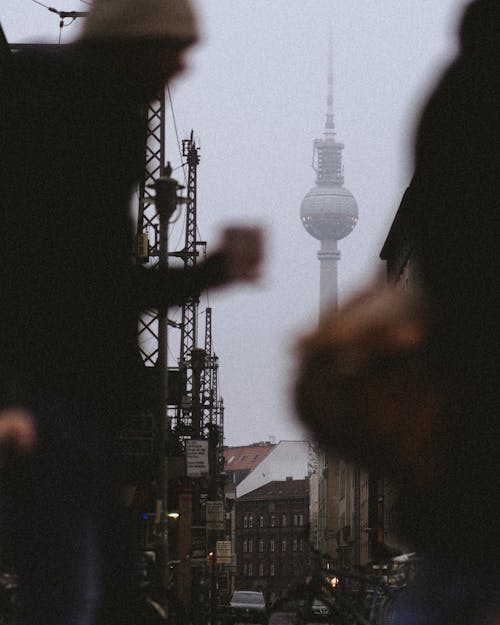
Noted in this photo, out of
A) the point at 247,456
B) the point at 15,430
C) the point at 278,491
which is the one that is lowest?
the point at 15,430

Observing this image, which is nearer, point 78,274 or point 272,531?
point 78,274

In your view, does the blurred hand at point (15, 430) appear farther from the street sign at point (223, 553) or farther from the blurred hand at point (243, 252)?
the street sign at point (223, 553)

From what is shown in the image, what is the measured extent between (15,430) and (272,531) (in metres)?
132

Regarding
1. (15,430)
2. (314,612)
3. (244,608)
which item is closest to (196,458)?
(314,612)

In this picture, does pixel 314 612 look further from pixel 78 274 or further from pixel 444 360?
pixel 444 360

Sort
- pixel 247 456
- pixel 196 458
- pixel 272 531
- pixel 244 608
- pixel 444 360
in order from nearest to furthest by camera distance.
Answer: pixel 444 360 → pixel 196 458 → pixel 244 608 → pixel 272 531 → pixel 247 456

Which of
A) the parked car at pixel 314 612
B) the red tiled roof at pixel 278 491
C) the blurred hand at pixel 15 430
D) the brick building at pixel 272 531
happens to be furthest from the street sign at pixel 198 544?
the brick building at pixel 272 531

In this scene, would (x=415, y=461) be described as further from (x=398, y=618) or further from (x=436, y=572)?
(x=398, y=618)

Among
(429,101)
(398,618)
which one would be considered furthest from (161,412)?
(429,101)

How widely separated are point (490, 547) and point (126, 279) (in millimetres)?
821

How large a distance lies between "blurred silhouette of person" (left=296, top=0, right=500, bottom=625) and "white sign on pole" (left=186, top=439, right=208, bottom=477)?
20.5 meters

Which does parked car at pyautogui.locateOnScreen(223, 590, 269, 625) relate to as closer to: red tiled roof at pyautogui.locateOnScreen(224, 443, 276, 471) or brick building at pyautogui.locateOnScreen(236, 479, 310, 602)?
brick building at pyautogui.locateOnScreen(236, 479, 310, 602)

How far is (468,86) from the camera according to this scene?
6.42 ft

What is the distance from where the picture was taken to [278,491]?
131875mm
